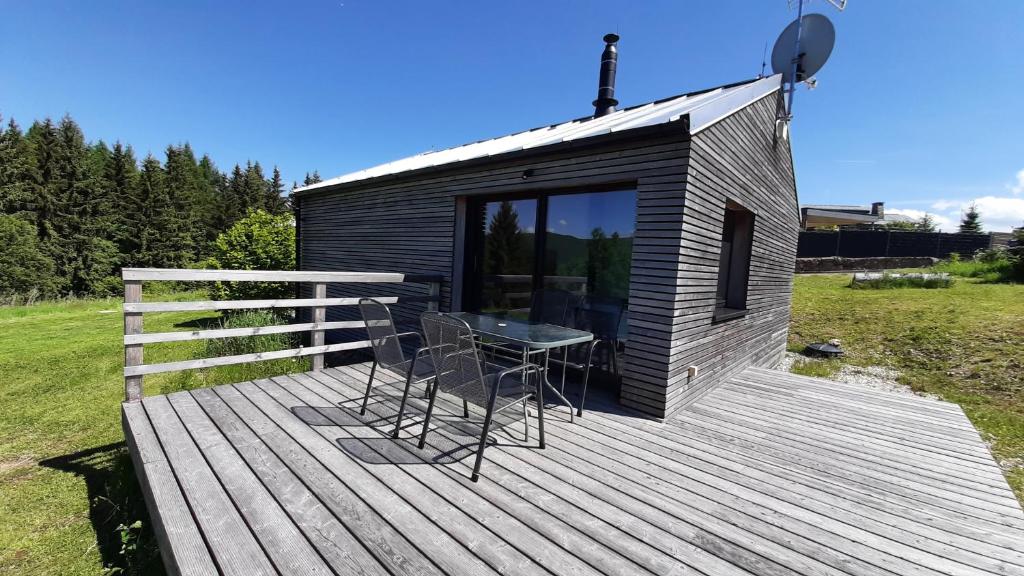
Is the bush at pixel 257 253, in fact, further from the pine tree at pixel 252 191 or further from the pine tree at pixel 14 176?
the pine tree at pixel 252 191

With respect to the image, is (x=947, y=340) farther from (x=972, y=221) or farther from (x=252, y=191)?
(x=252, y=191)

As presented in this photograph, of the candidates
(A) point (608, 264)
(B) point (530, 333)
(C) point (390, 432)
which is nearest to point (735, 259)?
(A) point (608, 264)

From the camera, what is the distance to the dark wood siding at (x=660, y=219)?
3.15 metres

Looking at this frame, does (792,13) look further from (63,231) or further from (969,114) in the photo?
(63,231)

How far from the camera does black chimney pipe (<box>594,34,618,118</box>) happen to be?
18.5 feet

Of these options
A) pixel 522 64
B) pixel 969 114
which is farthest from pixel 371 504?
pixel 969 114

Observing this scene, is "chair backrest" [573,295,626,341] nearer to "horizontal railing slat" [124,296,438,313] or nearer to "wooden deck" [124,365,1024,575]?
"wooden deck" [124,365,1024,575]

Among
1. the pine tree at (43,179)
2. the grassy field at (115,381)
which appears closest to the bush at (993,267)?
the grassy field at (115,381)

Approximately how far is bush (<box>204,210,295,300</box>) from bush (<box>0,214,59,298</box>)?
1567 cm

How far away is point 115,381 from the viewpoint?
571 cm

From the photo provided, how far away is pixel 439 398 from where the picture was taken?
3326 mm

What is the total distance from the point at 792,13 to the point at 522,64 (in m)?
5.06

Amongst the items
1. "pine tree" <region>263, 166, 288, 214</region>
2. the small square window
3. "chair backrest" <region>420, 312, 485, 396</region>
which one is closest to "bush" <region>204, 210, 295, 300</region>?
"chair backrest" <region>420, 312, 485, 396</region>

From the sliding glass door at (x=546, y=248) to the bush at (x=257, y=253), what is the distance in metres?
7.60
